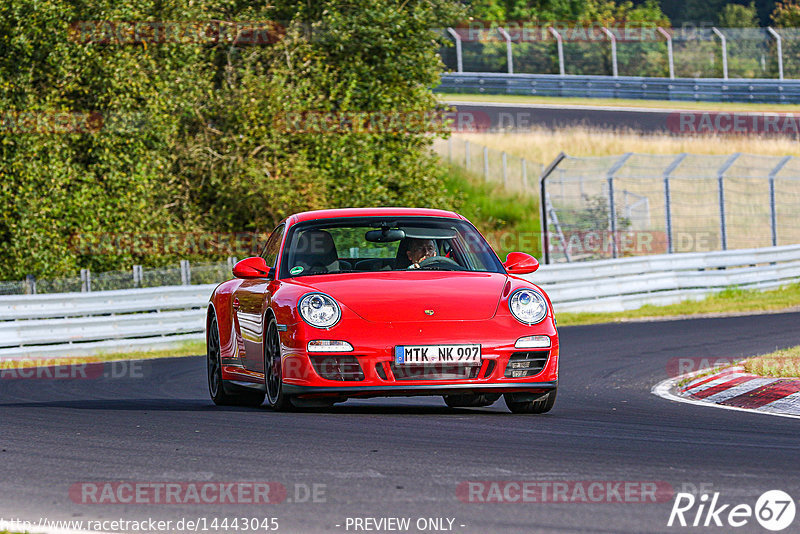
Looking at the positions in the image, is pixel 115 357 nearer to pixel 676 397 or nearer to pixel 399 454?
pixel 676 397

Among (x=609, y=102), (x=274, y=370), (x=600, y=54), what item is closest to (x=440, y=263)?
(x=274, y=370)

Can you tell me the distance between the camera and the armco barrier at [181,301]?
19641 mm

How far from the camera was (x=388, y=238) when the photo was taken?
10.2 m

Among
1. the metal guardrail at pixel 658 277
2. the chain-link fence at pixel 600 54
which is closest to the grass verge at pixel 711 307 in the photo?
the metal guardrail at pixel 658 277

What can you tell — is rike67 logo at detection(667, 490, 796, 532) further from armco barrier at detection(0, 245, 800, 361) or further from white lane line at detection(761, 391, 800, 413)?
armco barrier at detection(0, 245, 800, 361)

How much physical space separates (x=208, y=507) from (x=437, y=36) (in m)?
26.5

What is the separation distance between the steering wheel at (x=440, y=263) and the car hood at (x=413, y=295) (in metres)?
0.42

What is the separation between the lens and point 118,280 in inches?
861

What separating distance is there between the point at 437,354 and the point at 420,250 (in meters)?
1.49

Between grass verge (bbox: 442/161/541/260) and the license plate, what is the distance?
2730 centimetres

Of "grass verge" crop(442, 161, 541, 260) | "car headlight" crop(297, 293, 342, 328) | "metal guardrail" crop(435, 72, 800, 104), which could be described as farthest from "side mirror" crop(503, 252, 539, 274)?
"metal guardrail" crop(435, 72, 800, 104)

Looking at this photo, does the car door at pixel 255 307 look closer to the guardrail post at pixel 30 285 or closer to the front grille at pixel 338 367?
the front grille at pixel 338 367

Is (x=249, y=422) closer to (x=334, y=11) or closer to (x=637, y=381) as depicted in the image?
(x=637, y=381)
